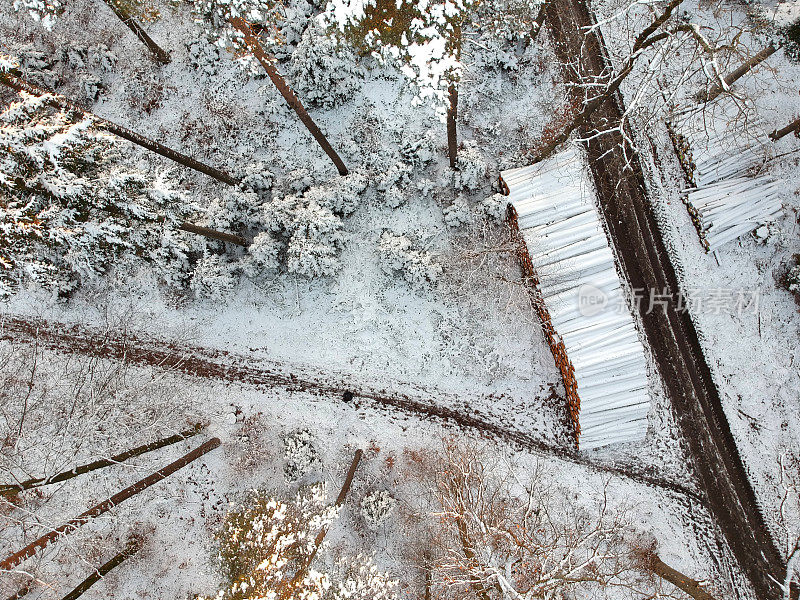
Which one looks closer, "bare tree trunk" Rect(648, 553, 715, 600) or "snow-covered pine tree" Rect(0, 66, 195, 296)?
"snow-covered pine tree" Rect(0, 66, 195, 296)

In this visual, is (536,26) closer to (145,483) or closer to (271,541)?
(271,541)

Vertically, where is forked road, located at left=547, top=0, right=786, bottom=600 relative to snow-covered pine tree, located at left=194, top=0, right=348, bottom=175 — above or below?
below

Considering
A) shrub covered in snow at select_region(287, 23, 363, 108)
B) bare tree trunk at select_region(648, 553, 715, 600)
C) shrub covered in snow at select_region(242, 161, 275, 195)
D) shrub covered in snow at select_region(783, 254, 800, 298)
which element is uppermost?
shrub covered in snow at select_region(287, 23, 363, 108)

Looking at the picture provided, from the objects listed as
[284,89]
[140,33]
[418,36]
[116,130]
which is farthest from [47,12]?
[418,36]

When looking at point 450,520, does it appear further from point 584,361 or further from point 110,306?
point 110,306

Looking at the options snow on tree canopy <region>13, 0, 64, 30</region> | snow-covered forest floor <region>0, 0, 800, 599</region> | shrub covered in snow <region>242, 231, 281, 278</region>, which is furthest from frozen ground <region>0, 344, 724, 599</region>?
snow on tree canopy <region>13, 0, 64, 30</region>

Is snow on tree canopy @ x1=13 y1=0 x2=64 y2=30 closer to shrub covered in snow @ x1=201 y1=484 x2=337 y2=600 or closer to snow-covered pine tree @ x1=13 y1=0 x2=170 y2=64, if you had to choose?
snow-covered pine tree @ x1=13 y1=0 x2=170 y2=64
